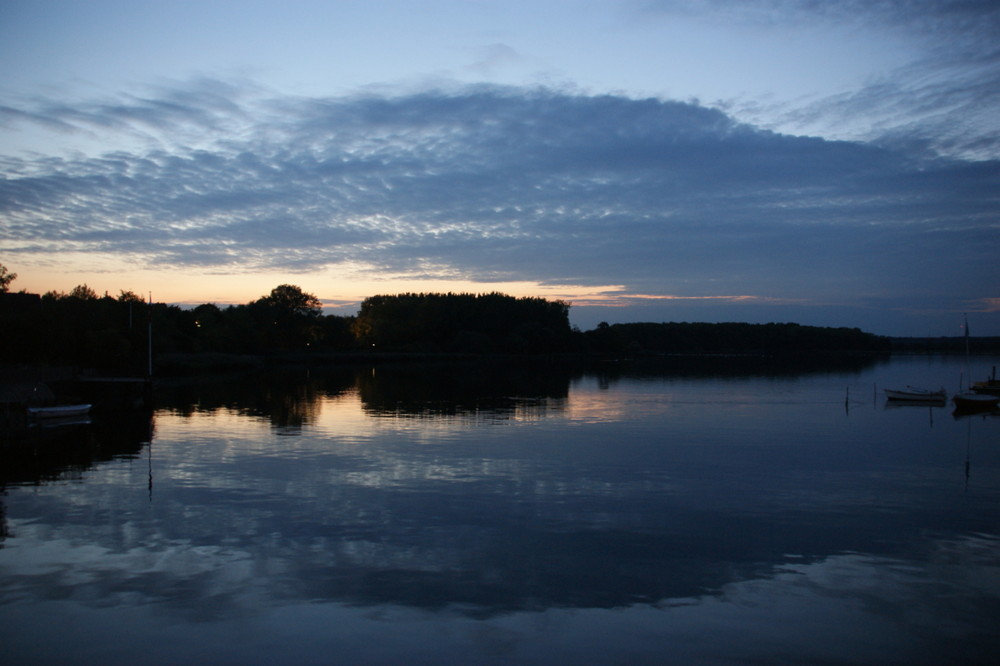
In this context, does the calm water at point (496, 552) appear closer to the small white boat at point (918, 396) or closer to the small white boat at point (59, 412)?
the small white boat at point (59, 412)

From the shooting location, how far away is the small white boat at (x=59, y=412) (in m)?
36.4

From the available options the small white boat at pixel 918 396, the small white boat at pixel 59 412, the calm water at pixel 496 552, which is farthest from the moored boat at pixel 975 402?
the small white boat at pixel 59 412

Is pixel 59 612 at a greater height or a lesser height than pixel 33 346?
lesser

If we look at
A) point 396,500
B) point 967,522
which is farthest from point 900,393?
point 396,500

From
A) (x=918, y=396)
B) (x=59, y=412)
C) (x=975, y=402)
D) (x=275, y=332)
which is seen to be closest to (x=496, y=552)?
(x=59, y=412)

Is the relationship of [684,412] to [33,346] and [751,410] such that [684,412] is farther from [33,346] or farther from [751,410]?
[33,346]

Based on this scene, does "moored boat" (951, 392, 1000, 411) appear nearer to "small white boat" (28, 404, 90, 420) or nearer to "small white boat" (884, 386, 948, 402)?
"small white boat" (884, 386, 948, 402)

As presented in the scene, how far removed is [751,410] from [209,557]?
1629 inches

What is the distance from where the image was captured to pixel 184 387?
69062 millimetres

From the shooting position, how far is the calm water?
10781 millimetres

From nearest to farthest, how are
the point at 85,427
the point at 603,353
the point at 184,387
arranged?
the point at 85,427
the point at 184,387
the point at 603,353

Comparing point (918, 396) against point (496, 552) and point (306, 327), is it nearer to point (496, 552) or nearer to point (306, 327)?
point (496, 552)

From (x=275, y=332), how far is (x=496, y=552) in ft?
459

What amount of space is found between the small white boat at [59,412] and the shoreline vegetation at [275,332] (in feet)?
28.0
